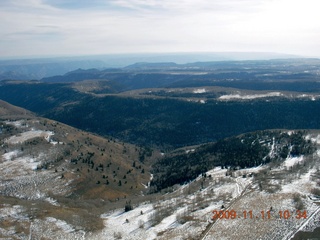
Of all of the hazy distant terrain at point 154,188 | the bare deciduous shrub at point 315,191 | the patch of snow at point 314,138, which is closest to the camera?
the hazy distant terrain at point 154,188

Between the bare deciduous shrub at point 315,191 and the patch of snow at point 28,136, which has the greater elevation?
the bare deciduous shrub at point 315,191

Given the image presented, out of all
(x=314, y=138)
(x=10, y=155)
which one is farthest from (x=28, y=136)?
(x=314, y=138)

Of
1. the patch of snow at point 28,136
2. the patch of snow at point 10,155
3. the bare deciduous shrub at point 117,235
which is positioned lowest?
the patch of snow at point 10,155

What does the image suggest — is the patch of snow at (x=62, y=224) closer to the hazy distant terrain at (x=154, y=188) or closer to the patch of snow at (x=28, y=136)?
the hazy distant terrain at (x=154, y=188)

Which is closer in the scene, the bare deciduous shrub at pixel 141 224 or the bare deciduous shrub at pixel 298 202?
the bare deciduous shrub at pixel 298 202

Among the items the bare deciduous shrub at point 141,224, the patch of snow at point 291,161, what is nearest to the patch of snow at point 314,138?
the patch of snow at point 291,161

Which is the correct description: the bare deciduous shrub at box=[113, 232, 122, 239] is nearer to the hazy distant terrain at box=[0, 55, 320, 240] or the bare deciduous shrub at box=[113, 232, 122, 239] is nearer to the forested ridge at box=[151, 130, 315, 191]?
the hazy distant terrain at box=[0, 55, 320, 240]

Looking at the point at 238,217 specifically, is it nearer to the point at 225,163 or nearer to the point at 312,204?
the point at 312,204

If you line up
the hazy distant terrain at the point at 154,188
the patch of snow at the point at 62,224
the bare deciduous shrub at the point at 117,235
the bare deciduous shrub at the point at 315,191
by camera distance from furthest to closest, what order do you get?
the bare deciduous shrub at the point at 315,191 → the patch of snow at the point at 62,224 → the hazy distant terrain at the point at 154,188 → the bare deciduous shrub at the point at 117,235

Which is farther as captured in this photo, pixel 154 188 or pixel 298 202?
pixel 154 188

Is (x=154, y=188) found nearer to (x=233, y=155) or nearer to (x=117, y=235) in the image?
(x=233, y=155)

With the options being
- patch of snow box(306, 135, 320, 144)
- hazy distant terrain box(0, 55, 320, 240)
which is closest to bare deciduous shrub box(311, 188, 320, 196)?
hazy distant terrain box(0, 55, 320, 240)

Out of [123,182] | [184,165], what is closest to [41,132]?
[123,182]
